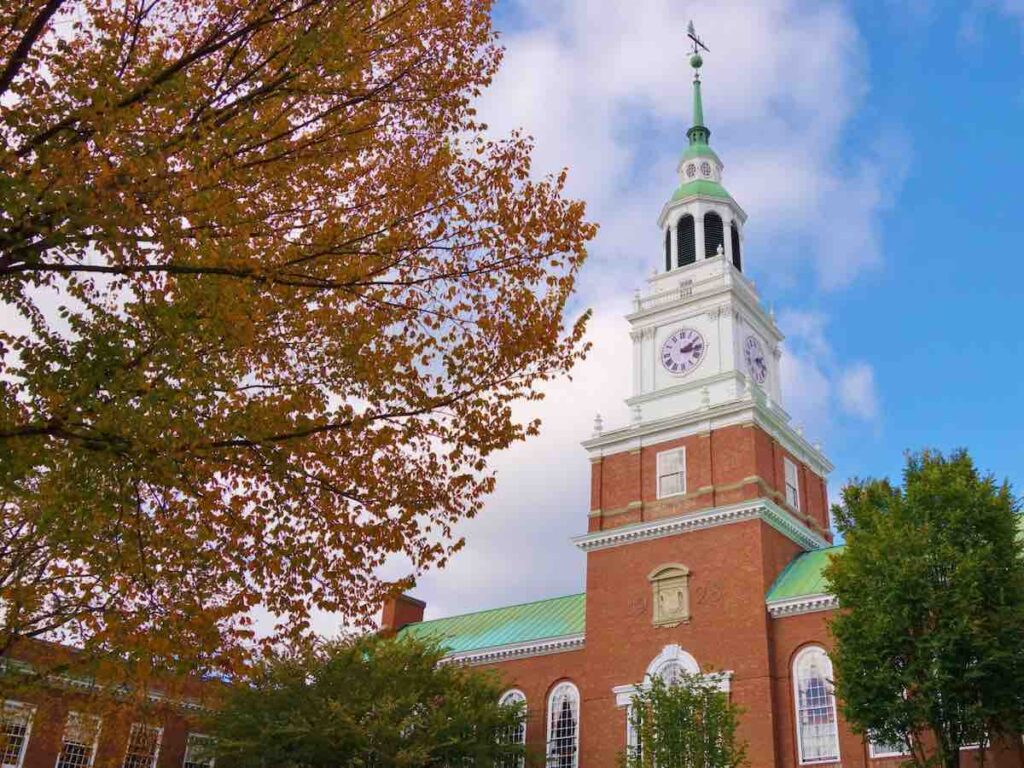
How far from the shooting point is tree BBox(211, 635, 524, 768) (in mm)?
32500

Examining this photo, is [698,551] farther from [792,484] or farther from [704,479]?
[792,484]

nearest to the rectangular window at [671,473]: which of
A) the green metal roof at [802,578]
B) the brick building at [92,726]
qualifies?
the green metal roof at [802,578]

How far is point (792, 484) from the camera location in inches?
1556

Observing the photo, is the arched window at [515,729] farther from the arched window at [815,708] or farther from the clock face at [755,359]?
the clock face at [755,359]

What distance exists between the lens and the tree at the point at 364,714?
32.5 metres

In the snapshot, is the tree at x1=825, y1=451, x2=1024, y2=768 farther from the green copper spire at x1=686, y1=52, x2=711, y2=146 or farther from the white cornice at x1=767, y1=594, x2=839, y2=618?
the green copper spire at x1=686, y1=52, x2=711, y2=146

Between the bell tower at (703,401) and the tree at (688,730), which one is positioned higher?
the bell tower at (703,401)

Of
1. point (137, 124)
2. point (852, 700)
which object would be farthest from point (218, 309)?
point (852, 700)

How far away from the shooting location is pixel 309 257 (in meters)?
11.0

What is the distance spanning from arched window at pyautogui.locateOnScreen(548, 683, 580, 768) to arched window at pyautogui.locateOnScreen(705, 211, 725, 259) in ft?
64.4

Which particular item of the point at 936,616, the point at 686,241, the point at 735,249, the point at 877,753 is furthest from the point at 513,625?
the point at 936,616

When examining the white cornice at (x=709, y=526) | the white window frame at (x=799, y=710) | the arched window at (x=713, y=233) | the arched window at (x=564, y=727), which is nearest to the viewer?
the white window frame at (x=799, y=710)

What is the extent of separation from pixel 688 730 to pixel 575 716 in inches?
471

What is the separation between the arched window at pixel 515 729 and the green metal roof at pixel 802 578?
10.8 metres
